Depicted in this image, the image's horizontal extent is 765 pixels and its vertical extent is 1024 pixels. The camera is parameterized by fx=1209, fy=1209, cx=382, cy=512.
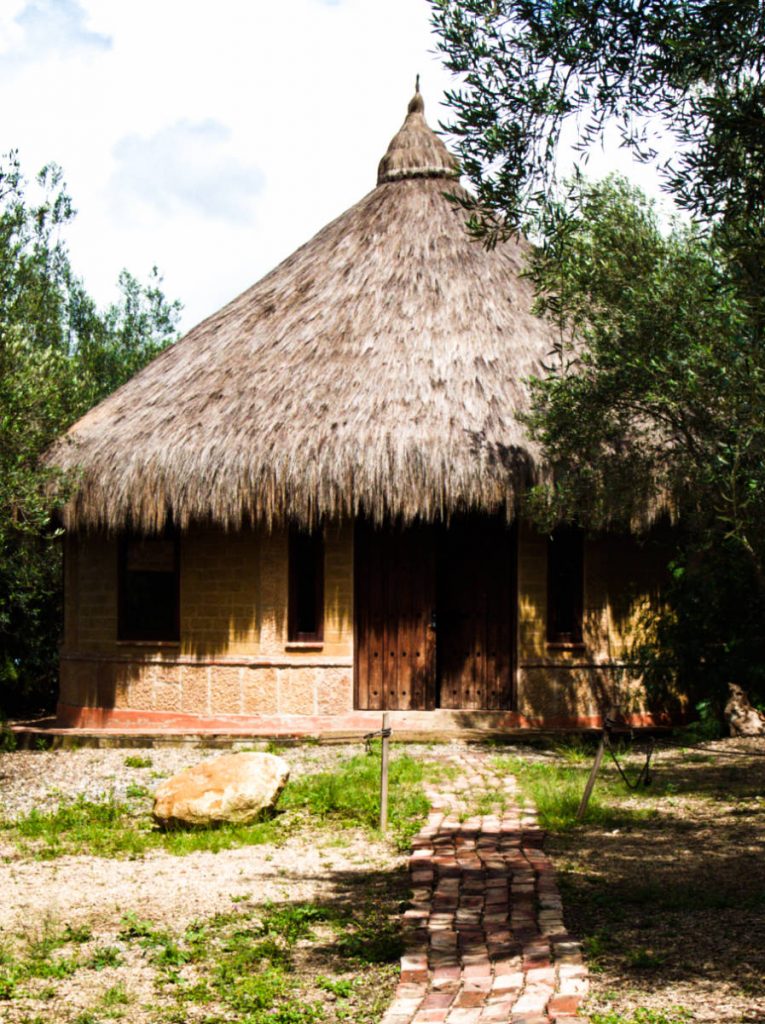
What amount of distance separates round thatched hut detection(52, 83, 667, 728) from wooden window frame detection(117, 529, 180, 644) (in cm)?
3

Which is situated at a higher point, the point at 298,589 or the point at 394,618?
the point at 298,589

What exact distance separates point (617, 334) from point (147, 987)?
296 inches

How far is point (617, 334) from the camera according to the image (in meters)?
11.0

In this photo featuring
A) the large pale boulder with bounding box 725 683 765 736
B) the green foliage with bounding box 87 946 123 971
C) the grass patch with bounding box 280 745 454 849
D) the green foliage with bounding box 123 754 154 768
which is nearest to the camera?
the green foliage with bounding box 87 946 123 971

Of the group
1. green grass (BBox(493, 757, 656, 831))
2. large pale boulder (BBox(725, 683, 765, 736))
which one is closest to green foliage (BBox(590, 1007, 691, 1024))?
green grass (BBox(493, 757, 656, 831))

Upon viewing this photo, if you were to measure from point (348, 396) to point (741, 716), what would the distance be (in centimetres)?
521

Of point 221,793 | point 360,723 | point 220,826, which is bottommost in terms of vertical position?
point 220,826

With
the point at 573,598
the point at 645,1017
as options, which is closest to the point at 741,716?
the point at 573,598

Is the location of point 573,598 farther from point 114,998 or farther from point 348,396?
point 114,998

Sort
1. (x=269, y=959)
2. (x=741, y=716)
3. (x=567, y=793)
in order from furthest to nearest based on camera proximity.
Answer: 1. (x=741, y=716)
2. (x=567, y=793)
3. (x=269, y=959)

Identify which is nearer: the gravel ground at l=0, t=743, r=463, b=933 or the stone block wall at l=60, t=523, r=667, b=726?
the gravel ground at l=0, t=743, r=463, b=933

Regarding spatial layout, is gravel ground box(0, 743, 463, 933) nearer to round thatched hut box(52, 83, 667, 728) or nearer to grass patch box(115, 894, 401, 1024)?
grass patch box(115, 894, 401, 1024)

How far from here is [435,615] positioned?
1308 centimetres

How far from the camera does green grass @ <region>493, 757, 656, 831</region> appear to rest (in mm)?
8297
